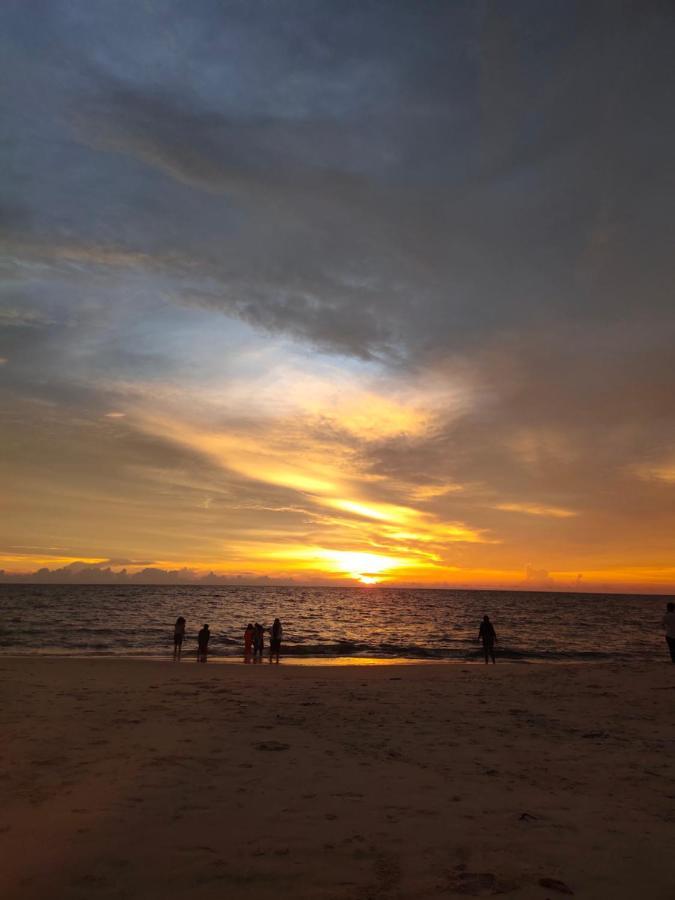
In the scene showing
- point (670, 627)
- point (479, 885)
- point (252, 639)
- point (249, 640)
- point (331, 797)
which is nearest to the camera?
point (479, 885)

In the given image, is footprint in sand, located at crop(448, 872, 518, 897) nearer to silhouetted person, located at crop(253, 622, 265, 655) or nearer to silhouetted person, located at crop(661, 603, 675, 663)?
silhouetted person, located at crop(661, 603, 675, 663)

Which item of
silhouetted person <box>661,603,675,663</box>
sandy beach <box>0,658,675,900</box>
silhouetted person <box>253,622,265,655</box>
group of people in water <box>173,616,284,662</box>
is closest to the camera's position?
sandy beach <box>0,658,675,900</box>

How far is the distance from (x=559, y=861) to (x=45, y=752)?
7.34 metres

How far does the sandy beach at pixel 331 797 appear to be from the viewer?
4.88 m

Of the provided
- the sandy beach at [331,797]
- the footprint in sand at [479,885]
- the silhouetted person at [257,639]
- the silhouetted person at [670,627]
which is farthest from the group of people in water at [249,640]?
the footprint in sand at [479,885]

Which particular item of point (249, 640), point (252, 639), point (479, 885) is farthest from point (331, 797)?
point (252, 639)

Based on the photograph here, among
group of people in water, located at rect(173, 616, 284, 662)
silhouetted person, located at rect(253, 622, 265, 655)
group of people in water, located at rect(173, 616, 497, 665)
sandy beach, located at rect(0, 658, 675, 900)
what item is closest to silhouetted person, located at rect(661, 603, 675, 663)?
group of people in water, located at rect(173, 616, 497, 665)

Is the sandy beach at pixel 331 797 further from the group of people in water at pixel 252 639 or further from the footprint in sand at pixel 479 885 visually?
the group of people in water at pixel 252 639

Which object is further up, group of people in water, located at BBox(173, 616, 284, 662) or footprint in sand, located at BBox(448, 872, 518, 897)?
footprint in sand, located at BBox(448, 872, 518, 897)

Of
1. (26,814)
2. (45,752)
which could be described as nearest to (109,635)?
(45,752)

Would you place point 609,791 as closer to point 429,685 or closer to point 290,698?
point 290,698

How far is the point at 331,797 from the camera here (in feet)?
22.4

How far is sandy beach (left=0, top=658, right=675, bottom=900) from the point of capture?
192 inches

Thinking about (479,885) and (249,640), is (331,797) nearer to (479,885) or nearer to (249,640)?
(479,885)
